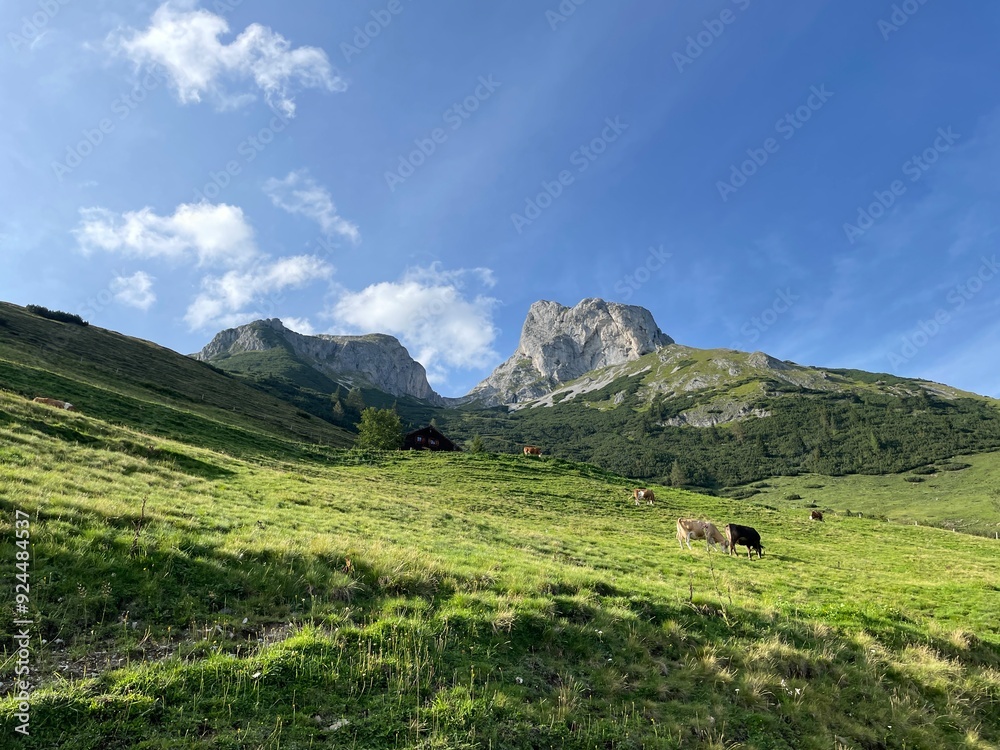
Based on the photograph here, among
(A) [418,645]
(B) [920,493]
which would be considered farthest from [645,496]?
(B) [920,493]

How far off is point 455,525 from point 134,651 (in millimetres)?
17990

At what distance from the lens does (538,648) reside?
9.99 m

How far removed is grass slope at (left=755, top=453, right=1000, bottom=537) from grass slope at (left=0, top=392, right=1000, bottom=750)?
88614 mm

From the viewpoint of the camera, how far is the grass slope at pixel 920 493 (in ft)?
299

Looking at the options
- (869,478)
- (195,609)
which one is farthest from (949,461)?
(195,609)

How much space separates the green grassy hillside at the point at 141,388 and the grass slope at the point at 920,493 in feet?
337

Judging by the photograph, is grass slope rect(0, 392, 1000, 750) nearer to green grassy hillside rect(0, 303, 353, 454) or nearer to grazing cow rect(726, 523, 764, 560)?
grazing cow rect(726, 523, 764, 560)

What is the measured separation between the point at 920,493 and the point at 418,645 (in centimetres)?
15540

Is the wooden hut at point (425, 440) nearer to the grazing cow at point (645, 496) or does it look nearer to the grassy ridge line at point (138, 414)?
the grassy ridge line at point (138, 414)

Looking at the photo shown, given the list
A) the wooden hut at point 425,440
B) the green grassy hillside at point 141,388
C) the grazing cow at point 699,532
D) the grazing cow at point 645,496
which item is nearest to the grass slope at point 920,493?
the grazing cow at point 645,496

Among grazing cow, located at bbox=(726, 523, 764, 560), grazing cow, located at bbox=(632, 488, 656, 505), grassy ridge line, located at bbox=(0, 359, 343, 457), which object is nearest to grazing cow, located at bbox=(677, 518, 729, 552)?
grazing cow, located at bbox=(726, 523, 764, 560)

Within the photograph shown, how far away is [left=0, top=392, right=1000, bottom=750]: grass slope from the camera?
6824mm

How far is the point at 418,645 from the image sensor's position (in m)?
8.90

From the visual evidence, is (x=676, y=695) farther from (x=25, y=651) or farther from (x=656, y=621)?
(x=25, y=651)
